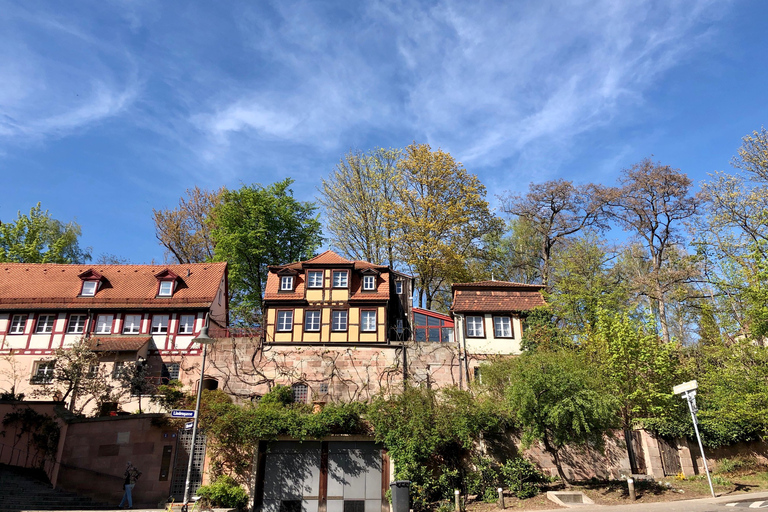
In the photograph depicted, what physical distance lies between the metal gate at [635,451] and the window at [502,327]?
7962 millimetres

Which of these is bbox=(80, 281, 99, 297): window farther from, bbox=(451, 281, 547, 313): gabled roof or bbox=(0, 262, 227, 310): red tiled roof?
bbox=(451, 281, 547, 313): gabled roof

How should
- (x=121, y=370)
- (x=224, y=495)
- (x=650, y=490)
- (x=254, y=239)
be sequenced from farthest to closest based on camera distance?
(x=254, y=239) → (x=121, y=370) → (x=224, y=495) → (x=650, y=490)

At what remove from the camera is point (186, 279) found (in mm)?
32375

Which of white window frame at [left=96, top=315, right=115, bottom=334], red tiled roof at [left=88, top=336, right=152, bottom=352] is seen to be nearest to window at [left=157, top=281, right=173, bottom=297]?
white window frame at [left=96, top=315, right=115, bottom=334]

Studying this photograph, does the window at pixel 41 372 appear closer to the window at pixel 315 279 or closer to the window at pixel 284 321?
the window at pixel 284 321

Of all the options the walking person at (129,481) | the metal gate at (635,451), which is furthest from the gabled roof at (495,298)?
the walking person at (129,481)

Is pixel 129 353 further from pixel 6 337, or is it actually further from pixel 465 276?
pixel 465 276

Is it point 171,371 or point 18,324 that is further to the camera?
point 18,324

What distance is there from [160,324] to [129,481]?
10295mm

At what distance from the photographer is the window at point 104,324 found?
29.8 metres

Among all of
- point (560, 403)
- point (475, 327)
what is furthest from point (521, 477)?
point (475, 327)

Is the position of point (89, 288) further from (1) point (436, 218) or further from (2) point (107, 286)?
(1) point (436, 218)

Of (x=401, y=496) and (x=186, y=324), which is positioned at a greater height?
(x=186, y=324)

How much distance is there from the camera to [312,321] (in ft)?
99.0
